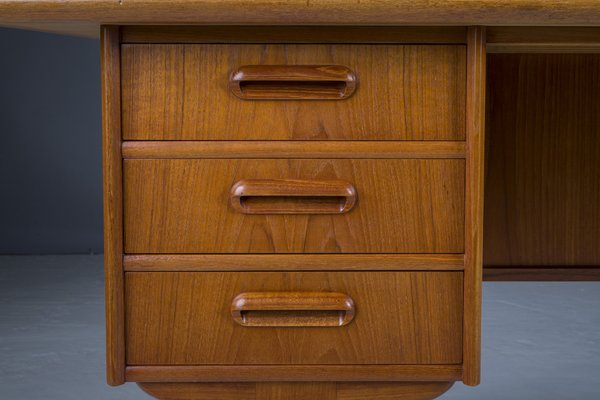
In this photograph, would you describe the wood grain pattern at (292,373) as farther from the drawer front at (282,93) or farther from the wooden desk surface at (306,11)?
the wooden desk surface at (306,11)

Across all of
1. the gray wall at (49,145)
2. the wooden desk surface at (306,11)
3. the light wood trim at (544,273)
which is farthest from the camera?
the gray wall at (49,145)

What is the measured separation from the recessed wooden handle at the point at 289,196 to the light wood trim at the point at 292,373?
0.69 feet

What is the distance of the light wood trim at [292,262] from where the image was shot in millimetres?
1131

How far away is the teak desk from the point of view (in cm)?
111

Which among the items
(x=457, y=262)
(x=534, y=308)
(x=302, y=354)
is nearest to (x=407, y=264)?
(x=457, y=262)

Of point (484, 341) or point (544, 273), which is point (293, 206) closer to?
point (544, 273)

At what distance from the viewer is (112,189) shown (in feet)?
3.62

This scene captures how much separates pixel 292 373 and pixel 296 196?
24cm

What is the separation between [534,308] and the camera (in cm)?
269

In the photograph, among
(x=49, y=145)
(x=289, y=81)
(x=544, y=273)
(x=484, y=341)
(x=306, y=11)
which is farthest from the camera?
(x=49, y=145)

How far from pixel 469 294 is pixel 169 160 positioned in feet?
1.40

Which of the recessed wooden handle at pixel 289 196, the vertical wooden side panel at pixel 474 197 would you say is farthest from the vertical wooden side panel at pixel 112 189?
the vertical wooden side panel at pixel 474 197

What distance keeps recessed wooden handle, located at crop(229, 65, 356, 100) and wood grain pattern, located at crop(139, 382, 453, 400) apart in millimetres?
390

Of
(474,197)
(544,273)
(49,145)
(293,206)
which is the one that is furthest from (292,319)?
(49,145)
